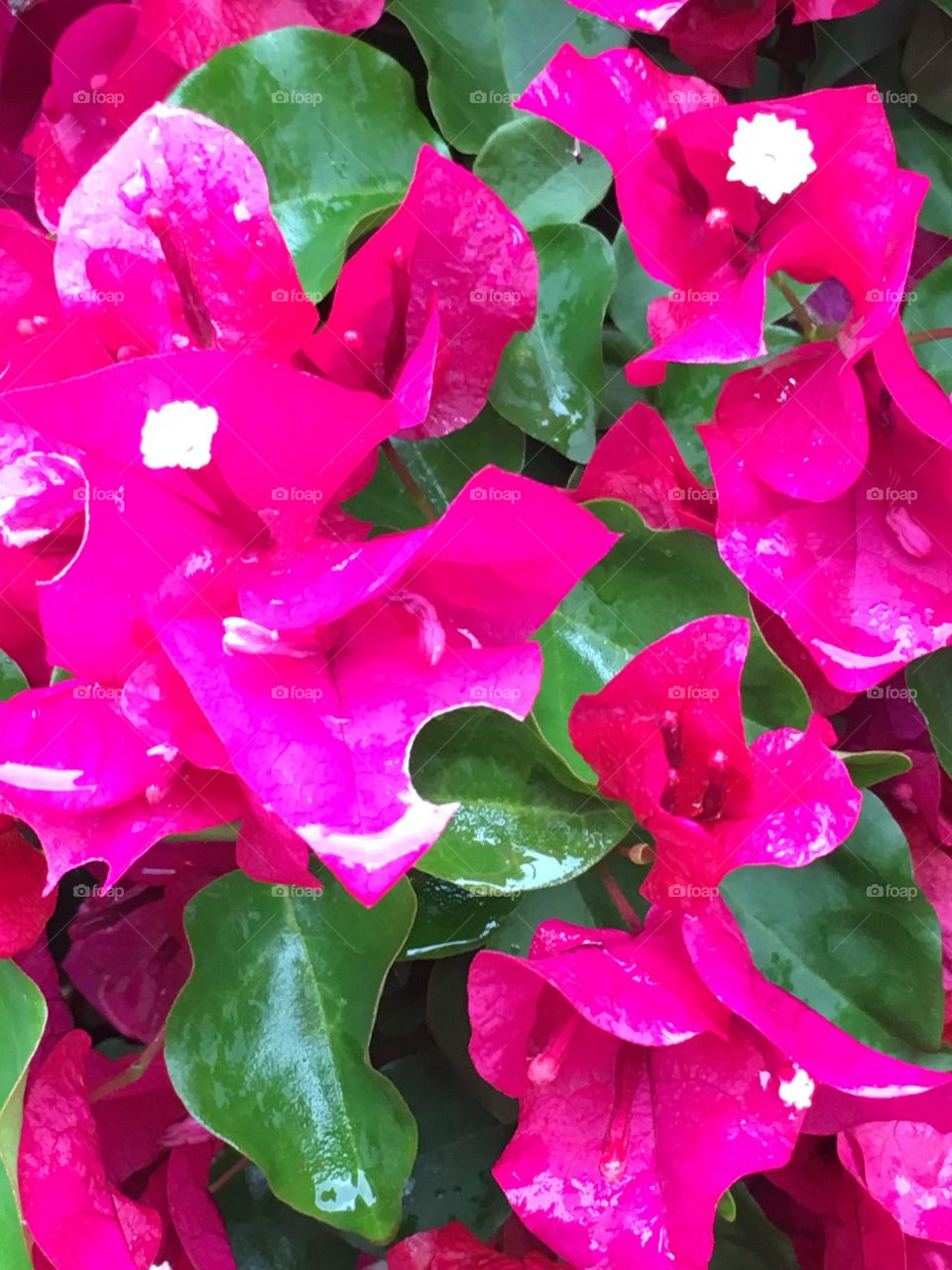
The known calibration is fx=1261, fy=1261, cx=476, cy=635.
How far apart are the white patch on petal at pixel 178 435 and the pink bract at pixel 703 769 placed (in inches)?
5.8

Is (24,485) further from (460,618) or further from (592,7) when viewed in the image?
(592,7)

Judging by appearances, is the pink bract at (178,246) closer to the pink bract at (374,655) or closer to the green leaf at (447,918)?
the pink bract at (374,655)

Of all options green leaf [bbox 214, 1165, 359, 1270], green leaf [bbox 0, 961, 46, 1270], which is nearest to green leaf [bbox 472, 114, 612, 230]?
green leaf [bbox 0, 961, 46, 1270]

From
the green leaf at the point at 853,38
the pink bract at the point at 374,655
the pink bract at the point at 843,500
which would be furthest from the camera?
the green leaf at the point at 853,38

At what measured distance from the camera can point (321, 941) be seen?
475 millimetres

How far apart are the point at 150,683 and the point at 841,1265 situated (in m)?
0.40

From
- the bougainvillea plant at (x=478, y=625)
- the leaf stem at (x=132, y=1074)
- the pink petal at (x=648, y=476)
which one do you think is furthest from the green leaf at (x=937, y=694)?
the leaf stem at (x=132, y=1074)

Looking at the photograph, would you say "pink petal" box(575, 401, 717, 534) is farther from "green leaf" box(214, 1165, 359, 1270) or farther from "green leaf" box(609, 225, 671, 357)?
"green leaf" box(214, 1165, 359, 1270)

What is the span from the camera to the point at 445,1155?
1.88ft

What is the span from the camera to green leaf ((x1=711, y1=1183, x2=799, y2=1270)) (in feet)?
1.76

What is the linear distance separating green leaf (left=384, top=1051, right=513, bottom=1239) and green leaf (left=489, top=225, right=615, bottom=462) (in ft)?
0.94

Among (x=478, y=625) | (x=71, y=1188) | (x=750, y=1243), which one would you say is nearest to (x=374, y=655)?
(x=478, y=625)

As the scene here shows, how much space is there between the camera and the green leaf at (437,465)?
469 millimetres

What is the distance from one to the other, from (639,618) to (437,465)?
0.10 m
